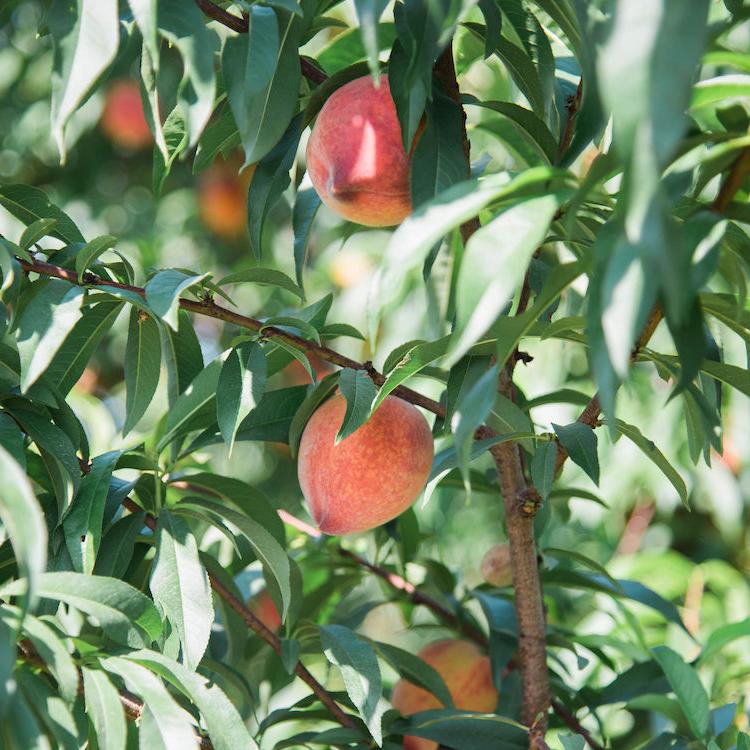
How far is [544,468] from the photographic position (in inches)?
24.6

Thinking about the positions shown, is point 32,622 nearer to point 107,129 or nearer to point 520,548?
point 520,548

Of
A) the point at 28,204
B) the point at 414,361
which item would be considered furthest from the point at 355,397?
the point at 28,204

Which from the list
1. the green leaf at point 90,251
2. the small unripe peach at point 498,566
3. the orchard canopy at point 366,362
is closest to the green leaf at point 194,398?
the orchard canopy at point 366,362

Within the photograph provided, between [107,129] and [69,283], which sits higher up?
[69,283]

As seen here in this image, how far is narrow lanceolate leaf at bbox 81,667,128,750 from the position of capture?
18.6 inches

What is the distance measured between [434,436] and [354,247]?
3.40ft

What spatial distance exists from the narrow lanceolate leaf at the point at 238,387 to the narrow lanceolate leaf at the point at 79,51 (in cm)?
18

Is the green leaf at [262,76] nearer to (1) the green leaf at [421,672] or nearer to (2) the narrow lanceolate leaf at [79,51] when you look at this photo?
(2) the narrow lanceolate leaf at [79,51]

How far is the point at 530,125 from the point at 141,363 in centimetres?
30

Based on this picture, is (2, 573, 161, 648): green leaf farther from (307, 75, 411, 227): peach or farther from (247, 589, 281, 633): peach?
(247, 589, 281, 633): peach

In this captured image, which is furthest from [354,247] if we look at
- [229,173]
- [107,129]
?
[107,129]

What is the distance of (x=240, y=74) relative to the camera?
0.52 m

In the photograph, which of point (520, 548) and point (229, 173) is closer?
point (520, 548)

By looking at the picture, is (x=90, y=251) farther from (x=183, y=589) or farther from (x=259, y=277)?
(x=183, y=589)
